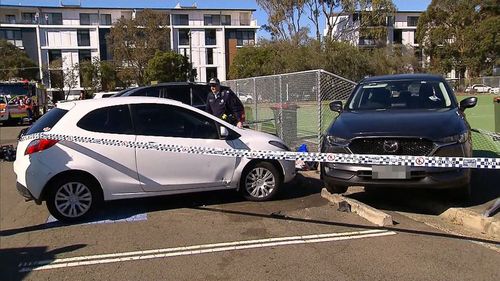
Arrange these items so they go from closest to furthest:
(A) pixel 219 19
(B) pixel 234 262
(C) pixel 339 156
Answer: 1. (B) pixel 234 262
2. (C) pixel 339 156
3. (A) pixel 219 19

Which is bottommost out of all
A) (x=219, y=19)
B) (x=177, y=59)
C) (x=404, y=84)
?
(x=404, y=84)

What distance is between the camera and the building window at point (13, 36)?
77312 mm

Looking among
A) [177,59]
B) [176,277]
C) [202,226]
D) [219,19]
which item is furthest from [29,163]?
[219,19]

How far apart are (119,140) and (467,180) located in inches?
173

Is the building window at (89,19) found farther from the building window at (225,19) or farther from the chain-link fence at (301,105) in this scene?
the chain-link fence at (301,105)

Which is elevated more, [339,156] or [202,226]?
[339,156]

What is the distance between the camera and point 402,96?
758 cm

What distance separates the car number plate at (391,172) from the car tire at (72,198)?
3560mm

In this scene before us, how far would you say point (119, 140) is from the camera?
6.63m

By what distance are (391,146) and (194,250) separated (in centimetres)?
263

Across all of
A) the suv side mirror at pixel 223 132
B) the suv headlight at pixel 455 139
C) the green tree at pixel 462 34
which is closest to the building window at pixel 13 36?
the green tree at pixel 462 34

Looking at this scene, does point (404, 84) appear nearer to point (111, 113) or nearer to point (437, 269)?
point (437, 269)

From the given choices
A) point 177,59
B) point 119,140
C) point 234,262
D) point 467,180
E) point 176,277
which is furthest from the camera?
point 177,59

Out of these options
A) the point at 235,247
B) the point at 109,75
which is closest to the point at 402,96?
the point at 235,247
